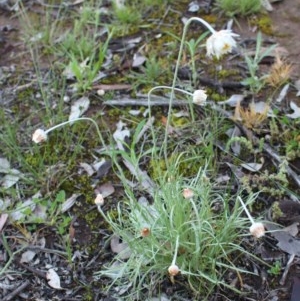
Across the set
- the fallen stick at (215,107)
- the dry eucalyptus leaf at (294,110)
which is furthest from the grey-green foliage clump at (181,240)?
the dry eucalyptus leaf at (294,110)

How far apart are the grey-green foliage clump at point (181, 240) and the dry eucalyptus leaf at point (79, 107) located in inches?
31.5

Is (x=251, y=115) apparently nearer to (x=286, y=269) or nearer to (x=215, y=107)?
(x=215, y=107)

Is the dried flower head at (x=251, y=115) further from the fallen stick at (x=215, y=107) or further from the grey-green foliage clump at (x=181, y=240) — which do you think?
the grey-green foliage clump at (x=181, y=240)

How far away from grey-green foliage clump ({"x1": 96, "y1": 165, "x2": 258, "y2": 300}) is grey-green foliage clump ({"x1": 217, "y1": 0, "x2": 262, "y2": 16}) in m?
1.34

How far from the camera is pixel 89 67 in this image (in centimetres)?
291

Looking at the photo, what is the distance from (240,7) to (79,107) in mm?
995

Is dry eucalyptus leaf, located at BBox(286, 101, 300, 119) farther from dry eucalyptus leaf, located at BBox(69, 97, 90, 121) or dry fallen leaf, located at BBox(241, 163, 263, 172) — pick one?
dry eucalyptus leaf, located at BBox(69, 97, 90, 121)

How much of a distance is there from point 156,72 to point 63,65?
45 cm

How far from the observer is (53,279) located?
2299 millimetres

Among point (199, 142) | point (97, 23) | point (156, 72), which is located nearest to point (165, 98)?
point (156, 72)

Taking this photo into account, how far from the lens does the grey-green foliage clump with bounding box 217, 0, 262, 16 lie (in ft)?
10.5

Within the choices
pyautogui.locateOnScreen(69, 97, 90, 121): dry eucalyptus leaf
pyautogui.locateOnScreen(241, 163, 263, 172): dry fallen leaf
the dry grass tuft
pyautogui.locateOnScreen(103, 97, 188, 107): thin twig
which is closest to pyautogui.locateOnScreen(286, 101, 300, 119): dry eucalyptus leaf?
the dry grass tuft

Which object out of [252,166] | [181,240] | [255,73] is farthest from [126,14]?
[181,240]

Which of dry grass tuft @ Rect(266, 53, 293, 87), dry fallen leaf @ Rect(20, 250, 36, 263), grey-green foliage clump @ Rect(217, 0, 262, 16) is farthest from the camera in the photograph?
grey-green foliage clump @ Rect(217, 0, 262, 16)
